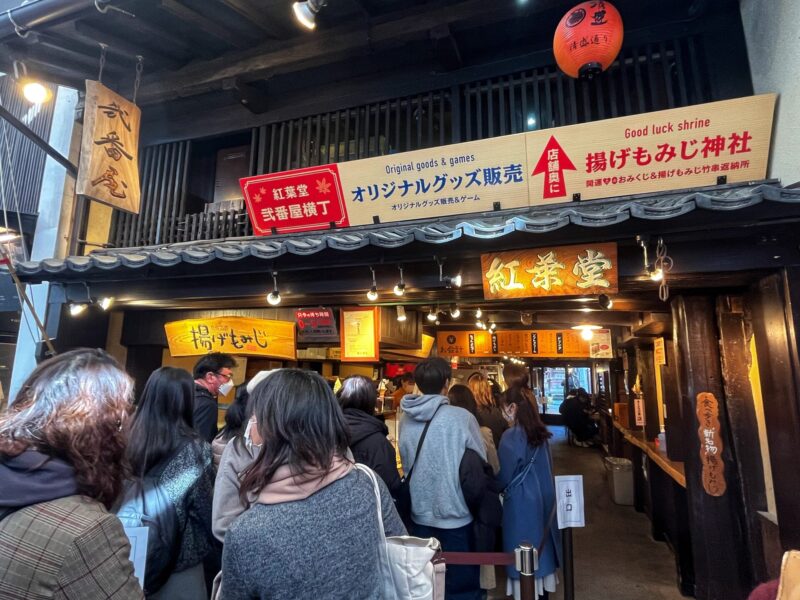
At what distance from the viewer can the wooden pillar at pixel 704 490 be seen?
16.0 ft

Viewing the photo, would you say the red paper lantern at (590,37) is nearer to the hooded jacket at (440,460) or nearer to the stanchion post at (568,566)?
the hooded jacket at (440,460)

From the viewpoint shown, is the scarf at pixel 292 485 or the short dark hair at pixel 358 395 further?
the short dark hair at pixel 358 395

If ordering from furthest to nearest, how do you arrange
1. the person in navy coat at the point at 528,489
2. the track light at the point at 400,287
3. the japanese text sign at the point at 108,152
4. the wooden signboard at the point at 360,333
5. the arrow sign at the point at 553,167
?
1. the wooden signboard at the point at 360,333
2. the japanese text sign at the point at 108,152
3. the arrow sign at the point at 553,167
4. the track light at the point at 400,287
5. the person in navy coat at the point at 528,489

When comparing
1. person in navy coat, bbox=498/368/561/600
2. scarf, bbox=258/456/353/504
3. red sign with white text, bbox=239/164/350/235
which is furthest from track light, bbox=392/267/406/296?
scarf, bbox=258/456/353/504

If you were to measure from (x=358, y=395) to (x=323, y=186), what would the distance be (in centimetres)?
358

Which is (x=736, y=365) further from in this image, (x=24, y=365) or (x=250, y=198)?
(x=24, y=365)

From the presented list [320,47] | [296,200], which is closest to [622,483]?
[296,200]

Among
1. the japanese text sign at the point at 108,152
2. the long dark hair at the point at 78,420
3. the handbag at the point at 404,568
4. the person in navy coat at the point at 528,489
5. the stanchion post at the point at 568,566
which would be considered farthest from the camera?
the japanese text sign at the point at 108,152

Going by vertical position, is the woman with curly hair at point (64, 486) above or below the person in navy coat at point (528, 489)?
above

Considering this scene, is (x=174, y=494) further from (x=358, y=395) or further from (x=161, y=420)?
(x=358, y=395)

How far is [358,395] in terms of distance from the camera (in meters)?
4.04

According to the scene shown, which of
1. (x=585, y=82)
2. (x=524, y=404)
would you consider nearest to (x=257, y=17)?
(x=585, y=82)

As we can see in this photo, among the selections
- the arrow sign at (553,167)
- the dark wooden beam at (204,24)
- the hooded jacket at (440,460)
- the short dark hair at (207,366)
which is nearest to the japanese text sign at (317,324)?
the short dark hair at (207,366)

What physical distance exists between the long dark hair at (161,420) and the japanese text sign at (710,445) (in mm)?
5369
